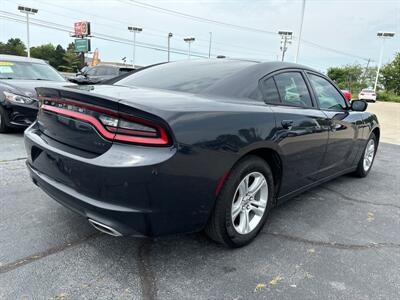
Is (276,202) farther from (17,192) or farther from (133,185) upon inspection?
(17,192)

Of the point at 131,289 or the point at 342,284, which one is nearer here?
the point at 131,289

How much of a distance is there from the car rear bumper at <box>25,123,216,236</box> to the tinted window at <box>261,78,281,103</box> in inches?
41.6

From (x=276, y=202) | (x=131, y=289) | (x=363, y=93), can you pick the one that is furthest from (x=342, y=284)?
(x=363, y=93)

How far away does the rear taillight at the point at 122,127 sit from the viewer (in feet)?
6.56

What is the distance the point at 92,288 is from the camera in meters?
2.09

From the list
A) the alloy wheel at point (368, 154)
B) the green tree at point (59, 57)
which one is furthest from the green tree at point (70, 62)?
the alloy wheel at point (368, 154)

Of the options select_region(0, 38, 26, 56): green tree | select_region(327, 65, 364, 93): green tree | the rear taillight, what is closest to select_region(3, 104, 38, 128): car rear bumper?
the rear taillight

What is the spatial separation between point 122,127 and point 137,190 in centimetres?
39

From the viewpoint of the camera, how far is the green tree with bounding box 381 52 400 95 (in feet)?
157

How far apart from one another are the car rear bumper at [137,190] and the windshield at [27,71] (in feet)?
18.0

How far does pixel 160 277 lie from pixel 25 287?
820 millimetres

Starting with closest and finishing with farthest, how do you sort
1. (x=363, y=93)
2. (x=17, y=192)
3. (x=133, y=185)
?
(x=133, y=185)
(x=17, y=192)
(x=363, y=93)

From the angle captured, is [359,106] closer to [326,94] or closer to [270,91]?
[326,94]

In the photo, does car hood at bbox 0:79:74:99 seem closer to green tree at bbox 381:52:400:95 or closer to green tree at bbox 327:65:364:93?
green tree at bbox 381:52:400:95
